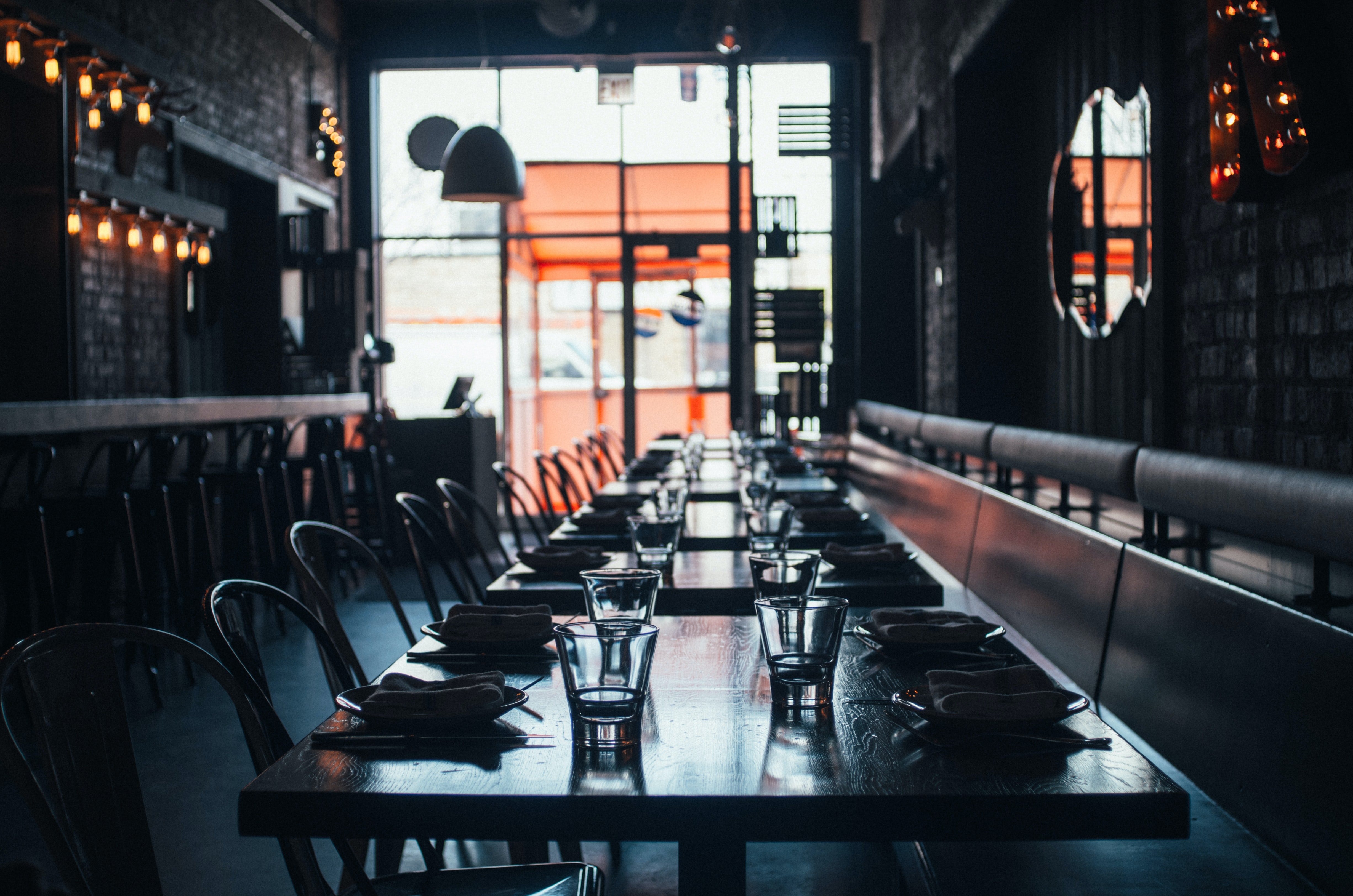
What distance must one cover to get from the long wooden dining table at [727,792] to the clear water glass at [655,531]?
96 centimetres

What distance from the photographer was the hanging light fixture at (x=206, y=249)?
22.0 feet

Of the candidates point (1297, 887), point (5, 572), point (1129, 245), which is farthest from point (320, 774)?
point (1129, 245)

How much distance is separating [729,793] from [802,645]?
0.30m

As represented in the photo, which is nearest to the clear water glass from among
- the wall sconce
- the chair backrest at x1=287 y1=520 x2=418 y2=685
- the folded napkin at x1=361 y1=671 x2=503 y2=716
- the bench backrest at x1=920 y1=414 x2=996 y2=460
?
the chair backrest at x1=287 y1=520 x2=418 y2=685

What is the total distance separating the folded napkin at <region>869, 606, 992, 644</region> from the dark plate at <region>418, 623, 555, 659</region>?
0.49m

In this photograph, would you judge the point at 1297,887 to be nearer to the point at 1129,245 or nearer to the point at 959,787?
the point at 959,787

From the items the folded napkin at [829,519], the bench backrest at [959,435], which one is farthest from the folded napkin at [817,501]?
the bench backrest at [959,435]

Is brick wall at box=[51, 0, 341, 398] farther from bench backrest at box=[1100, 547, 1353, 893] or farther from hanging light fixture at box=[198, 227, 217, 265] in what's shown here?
bench backrest at box=[1100, 547, 1353, 893]

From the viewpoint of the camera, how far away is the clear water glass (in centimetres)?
220

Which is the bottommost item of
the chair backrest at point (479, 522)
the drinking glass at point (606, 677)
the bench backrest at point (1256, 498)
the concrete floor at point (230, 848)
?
the concrete floor at point (230, 848)

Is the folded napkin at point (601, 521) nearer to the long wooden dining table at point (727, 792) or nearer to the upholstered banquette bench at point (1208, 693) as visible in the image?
the upholstered banquette bench at point (1208, 693)

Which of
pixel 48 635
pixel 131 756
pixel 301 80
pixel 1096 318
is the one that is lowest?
pixel 131 756

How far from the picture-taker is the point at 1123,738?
116 cm

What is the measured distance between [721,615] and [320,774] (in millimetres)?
1030
